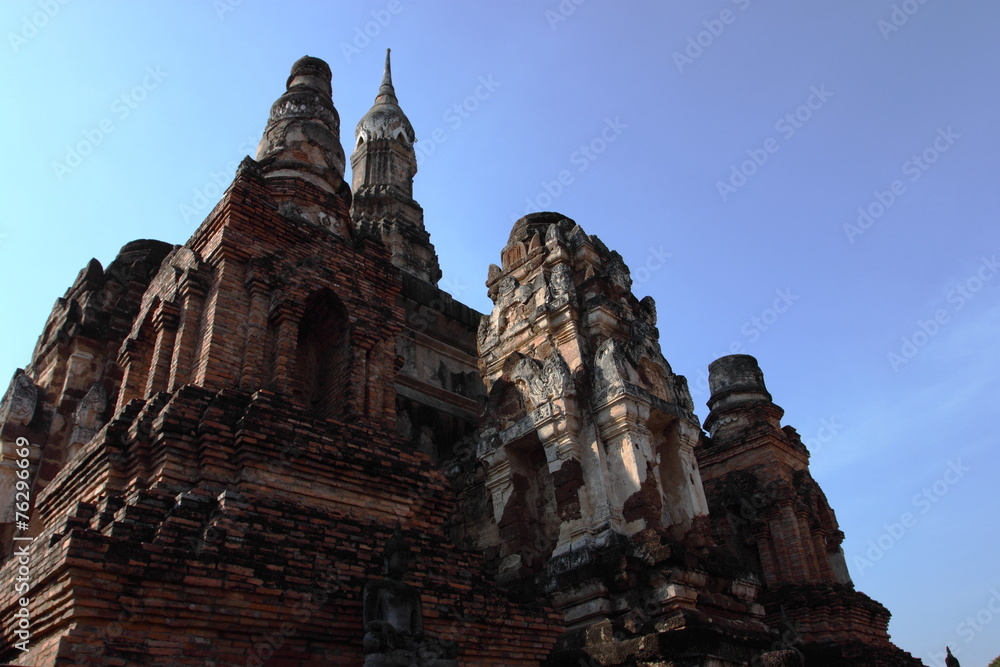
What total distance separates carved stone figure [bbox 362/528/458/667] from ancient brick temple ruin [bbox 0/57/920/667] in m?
0.02

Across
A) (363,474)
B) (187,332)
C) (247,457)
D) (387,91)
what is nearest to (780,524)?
(363,474)

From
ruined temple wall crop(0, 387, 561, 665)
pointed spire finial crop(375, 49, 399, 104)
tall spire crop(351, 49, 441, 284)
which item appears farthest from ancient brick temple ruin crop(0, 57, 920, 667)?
pointed spire finial crop(375, 49, 399, 104)

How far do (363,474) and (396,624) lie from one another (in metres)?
2.10

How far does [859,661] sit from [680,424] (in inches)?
243

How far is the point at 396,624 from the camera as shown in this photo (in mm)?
6430

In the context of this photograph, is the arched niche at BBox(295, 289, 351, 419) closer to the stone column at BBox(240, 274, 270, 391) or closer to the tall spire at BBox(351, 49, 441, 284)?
the stone column at BBox(240, 274, 270, 391)

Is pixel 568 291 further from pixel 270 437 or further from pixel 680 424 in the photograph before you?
pixel 270 437

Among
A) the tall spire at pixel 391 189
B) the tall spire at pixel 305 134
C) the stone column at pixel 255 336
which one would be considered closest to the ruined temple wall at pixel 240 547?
the stone column at pixel 255 336


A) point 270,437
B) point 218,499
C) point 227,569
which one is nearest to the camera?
point 227,569

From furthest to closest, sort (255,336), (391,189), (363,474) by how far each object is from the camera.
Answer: (391,189), (255,336), (363,474)

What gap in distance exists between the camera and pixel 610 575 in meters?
9.58

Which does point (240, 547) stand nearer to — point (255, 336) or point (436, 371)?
point (255, 336)

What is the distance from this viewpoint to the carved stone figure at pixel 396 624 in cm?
615

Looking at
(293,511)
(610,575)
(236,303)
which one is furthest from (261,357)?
(610,575)
